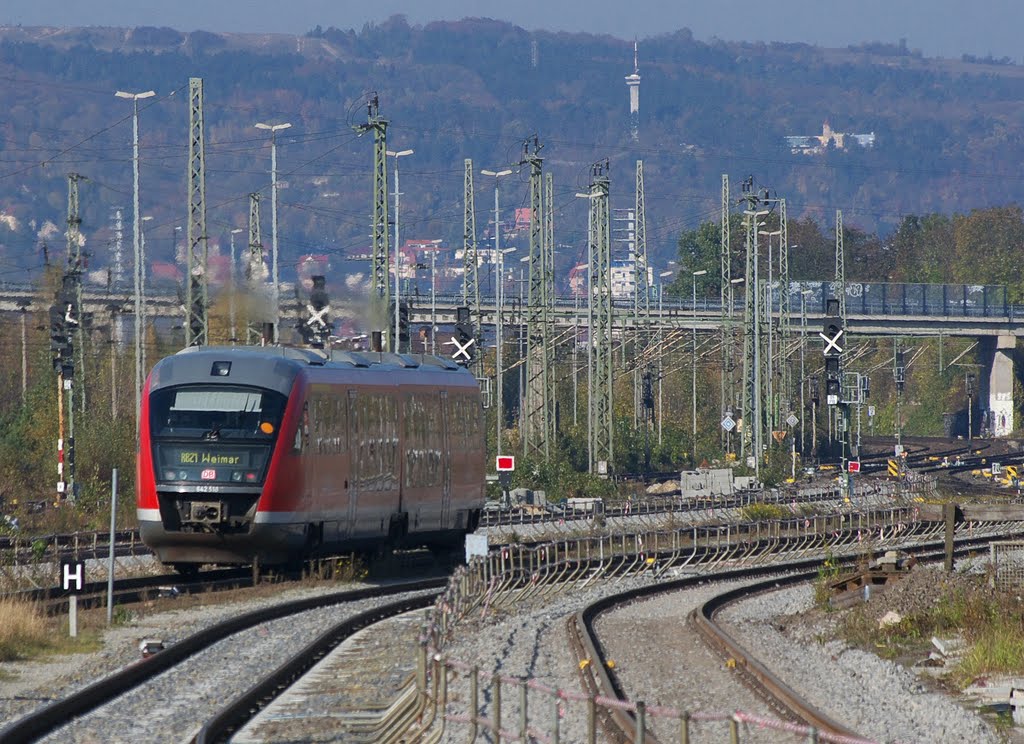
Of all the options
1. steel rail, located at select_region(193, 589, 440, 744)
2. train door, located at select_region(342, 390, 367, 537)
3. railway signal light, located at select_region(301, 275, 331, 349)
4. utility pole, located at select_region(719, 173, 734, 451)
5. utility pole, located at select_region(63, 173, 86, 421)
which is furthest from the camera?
utility pole, located at select_region(719, 173, 734, 451)

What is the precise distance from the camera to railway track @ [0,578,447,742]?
47.8 feet

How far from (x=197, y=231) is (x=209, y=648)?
84.5ft

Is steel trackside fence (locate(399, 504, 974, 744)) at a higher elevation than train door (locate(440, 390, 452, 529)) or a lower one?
lower

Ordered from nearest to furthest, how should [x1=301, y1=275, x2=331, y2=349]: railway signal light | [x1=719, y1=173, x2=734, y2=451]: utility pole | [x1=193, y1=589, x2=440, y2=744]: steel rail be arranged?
[x1=193, y1=589, x2=440, y2=744]: steel rail < [x1=301, y1=275, x2=331, y2=349]: railway signal light < [x1=719, y1=173, x2=734, y2=451]: utility pole

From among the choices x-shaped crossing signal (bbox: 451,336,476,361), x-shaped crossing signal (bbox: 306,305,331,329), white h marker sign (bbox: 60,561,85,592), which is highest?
x-shaped crossing signal (bbox: 306,305,331,329)

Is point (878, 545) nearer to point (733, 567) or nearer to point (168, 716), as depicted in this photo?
point (733, 567)

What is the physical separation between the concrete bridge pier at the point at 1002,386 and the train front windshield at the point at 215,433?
346 feet

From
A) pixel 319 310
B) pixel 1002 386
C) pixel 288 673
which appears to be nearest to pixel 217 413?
pixel 288 673

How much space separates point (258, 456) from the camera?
26172mm

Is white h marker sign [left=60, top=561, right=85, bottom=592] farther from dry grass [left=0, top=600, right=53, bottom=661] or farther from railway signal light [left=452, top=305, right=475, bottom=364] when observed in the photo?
railway signal light [left=452, top=305, right=475, bottom=364]

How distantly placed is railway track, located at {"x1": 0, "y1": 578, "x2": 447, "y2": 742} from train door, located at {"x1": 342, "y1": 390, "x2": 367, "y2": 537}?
148 centimetres

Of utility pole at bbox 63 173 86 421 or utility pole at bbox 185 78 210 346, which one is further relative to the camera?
utility pole at bbox 63 173 86 421

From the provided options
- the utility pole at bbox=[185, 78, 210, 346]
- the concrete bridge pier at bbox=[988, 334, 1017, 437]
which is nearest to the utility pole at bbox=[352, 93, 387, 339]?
the utility pole at bbox=[185, 78, 210, 346]

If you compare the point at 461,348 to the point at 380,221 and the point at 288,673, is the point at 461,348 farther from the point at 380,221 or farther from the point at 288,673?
the point at 288,673
